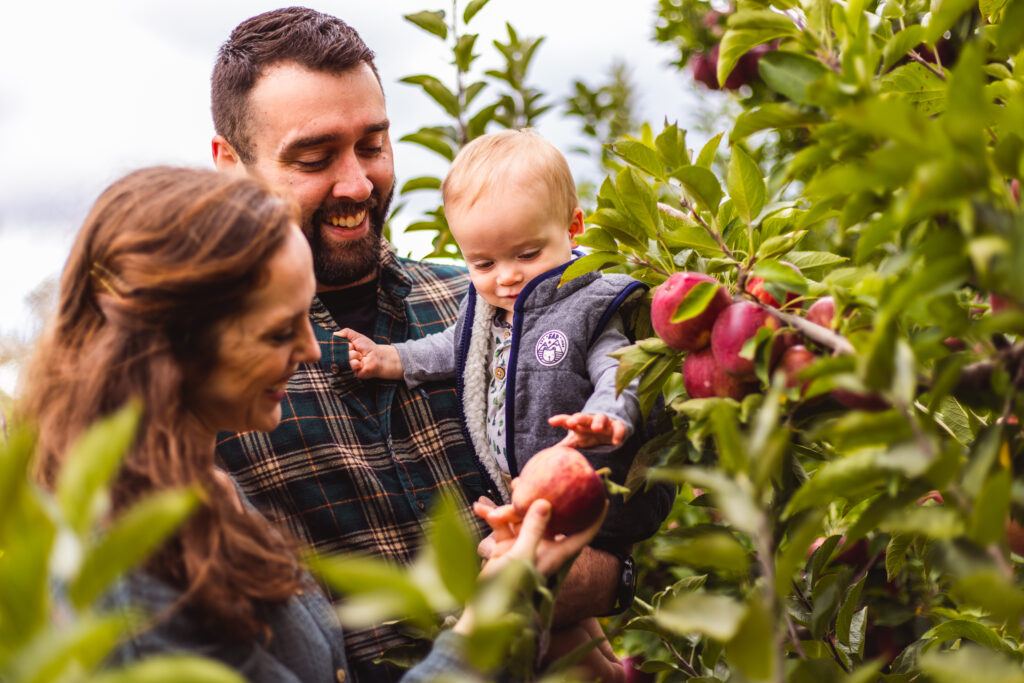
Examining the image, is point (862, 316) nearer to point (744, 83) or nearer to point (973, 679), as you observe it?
point (973, 679)

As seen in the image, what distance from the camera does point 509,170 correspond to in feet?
5.38

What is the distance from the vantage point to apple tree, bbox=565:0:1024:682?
70cm

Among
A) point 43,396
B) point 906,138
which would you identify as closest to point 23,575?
point 43,396

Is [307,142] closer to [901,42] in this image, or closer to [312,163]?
[312,163]

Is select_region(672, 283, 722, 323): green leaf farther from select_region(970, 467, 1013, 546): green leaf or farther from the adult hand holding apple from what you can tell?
select_region(970, 467, 1013, 546): green leaf

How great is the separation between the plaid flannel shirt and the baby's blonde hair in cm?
46

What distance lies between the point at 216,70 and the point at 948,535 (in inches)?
81.9

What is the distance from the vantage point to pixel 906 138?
687 mm

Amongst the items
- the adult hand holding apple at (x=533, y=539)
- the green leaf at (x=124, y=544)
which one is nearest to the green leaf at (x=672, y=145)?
the adult hand holding apple at (x=533, y=539)

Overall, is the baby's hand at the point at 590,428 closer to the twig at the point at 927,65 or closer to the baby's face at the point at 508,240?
the baby's face at the point at 508,240

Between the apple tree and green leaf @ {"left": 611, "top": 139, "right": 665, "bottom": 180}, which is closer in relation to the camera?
the apple tree

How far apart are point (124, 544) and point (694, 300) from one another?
751mm

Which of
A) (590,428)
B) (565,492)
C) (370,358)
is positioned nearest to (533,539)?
(565,492)

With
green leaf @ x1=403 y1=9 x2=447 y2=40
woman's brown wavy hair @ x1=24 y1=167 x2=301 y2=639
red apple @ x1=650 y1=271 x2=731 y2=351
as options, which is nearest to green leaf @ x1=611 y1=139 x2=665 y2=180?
red apple @ x1=650 y1=271 x2=731 y2=351
